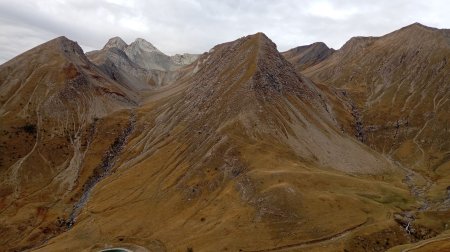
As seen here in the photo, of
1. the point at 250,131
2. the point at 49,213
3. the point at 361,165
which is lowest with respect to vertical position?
the point at 49,213

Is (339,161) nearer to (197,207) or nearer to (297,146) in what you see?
(297,146)

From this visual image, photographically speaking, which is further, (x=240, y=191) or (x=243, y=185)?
(x=243, y=185)

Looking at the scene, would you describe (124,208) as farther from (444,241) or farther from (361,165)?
(444,241)

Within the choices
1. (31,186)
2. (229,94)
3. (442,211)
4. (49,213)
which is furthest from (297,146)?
(31,186)

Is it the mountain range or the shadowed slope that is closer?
the mountain range

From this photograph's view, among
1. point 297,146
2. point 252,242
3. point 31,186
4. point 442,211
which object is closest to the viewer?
point 252,242

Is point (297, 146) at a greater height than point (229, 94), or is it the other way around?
point (229, 94)

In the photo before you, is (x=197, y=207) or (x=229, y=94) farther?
(x=229, y=94)

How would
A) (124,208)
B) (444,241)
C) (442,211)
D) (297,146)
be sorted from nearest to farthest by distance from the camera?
1. (444,241)
2. (442,211)
3. (124,208)
4. (297,146)

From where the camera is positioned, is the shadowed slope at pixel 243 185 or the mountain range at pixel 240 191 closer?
the mountain range at pixel 240 191

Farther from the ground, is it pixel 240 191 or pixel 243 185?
pixel 243 185
